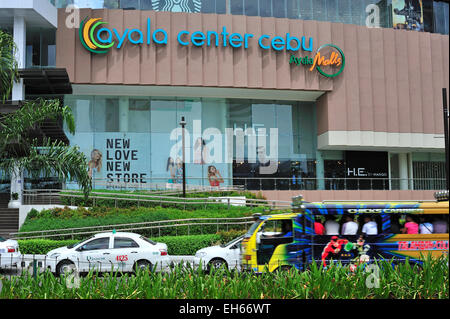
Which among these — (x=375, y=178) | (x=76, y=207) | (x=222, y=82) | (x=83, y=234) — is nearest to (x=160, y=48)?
(x=222, y=82)

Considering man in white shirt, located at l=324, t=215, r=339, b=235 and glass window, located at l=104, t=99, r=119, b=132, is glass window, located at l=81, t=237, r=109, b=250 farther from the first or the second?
glass window, located at l=104, t=99, r=119, b=132

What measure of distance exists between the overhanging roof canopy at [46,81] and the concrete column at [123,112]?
3871 millimetres

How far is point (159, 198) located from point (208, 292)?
23581 millimetres

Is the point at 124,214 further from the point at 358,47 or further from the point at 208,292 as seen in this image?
the point at 358,47

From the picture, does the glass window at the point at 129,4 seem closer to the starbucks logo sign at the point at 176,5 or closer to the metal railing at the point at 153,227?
the starbucks logo sign at the point at 176,5

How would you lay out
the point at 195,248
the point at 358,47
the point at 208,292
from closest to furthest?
the point at 208,292, the point at 195,248, the point at 358,47

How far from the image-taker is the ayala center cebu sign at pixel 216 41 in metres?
34.9

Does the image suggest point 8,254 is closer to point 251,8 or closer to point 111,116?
→ point 111,116

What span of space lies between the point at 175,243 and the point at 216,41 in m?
Result: 18.8

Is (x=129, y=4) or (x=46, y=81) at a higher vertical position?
(x=129, y=4)

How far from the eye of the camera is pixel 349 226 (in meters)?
13.9

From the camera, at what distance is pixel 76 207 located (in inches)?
1098

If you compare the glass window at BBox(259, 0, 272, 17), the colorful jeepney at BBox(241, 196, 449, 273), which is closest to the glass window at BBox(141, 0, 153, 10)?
the glass window at BBox(259, 0, 272, 17)
